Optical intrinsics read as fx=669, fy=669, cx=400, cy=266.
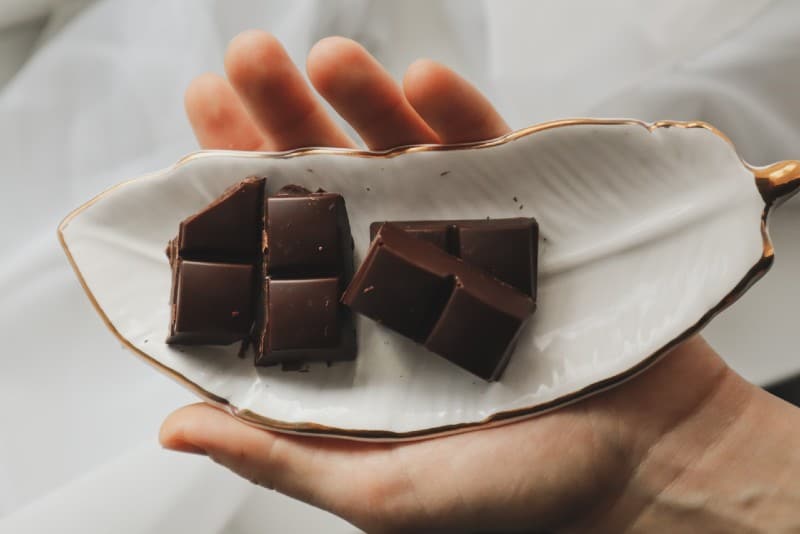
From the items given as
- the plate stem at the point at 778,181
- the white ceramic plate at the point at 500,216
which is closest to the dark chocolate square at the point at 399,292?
the white ceramic plate at the point at 500,216

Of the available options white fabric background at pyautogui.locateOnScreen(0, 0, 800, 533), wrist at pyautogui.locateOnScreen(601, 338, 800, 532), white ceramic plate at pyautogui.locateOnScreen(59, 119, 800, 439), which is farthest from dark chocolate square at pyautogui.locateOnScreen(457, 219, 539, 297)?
white fabric background at pyautogui.locateOnScreen(0, 0, 800, 533)

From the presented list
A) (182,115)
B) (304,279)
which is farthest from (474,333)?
(182,115)

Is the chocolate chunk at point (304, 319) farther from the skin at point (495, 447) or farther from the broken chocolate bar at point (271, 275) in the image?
the skin at point (495, 447)

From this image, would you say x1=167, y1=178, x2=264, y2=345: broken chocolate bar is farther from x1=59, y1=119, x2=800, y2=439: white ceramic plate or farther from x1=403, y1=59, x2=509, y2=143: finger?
x1=403, y1=59, x2=509, y2=143: finger

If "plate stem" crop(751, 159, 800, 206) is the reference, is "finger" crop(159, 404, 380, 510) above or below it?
below

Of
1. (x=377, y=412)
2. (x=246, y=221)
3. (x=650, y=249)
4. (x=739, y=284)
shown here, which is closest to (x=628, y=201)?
(x=650, y=249)

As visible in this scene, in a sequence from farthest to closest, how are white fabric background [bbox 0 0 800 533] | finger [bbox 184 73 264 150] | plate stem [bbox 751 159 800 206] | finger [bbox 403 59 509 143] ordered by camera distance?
white fabric background [bbox 0 0 800 533] < finger [bbox 184 73 264 150] < finger [bbox 403 59 509 143] < plate stem [bbox 751 159 800 206]
